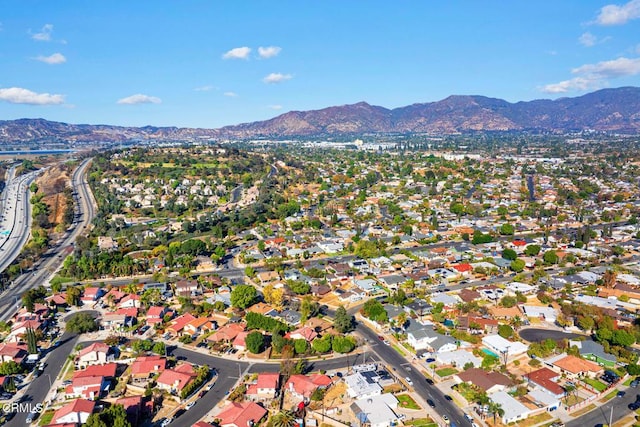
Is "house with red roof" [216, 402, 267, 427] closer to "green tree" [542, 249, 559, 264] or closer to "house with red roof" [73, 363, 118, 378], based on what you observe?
"house with red roof" [73, 363, 118, 378]

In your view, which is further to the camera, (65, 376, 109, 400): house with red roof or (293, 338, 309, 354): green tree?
(293, 338, 309, 354): green tree

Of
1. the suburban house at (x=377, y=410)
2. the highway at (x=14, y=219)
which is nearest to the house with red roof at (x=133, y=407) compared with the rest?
the suburban house at (x=377, y=410)

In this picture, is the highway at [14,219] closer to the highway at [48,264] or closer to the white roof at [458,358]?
the highway at [48,264]

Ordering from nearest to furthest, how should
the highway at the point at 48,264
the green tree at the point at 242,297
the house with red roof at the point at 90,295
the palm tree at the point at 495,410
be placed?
the palm tree at the point at 495,410 < the green tree at the point at 242,297 < the house with red roof at the point at 90,295 < the highway at the point at 48,264

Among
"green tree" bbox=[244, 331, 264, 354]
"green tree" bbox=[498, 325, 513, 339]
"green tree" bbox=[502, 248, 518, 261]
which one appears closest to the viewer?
"green tree" bbox=[244, 331, 264, 354]

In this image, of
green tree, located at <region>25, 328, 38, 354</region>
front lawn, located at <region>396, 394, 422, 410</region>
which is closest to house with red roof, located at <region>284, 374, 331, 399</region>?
front lawn, located at <region>396, 394, 422, 410</region>

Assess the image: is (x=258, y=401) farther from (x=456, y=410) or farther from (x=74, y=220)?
(x=74, y=220)

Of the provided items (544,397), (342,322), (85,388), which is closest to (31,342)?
(85,388)
